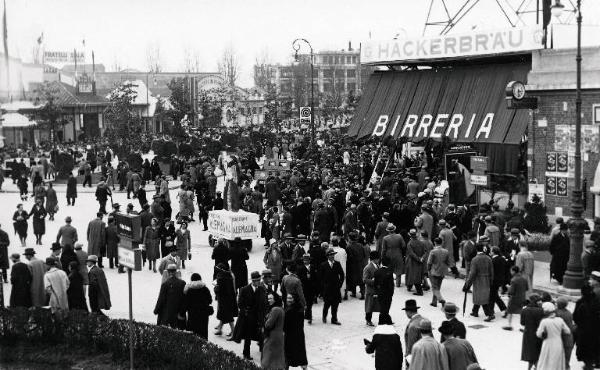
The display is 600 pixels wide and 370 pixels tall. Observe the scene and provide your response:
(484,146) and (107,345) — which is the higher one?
(484,146)

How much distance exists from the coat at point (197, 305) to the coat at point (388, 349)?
396 cm

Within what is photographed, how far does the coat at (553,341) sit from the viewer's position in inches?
452

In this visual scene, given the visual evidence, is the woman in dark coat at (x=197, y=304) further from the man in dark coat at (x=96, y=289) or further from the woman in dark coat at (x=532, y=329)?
the woman in dark coat at (x=532, y=329)

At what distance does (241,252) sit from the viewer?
1703cm

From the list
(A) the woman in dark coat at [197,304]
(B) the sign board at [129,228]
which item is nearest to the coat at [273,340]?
(A) the woman in dark coat at [197,304]

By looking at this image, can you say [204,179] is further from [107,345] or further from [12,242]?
[107,345]

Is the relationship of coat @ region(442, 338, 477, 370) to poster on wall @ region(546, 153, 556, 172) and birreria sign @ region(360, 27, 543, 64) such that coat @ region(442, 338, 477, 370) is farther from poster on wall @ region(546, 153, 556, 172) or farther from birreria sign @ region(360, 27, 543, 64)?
birreria sign @ region(360, 27, 543, 64)

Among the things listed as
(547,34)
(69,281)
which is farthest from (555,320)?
(547,34)

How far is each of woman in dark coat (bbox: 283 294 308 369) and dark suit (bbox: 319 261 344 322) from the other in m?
2.96

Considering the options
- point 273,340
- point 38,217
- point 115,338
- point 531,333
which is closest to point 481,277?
point 531,333

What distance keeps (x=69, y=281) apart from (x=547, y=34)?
18351 millimetres

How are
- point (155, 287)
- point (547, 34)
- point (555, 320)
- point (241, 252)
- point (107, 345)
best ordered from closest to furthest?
point (555, 320)
point (107, 345)
point (241, 252)
point (155, 287)
point (547, 34)

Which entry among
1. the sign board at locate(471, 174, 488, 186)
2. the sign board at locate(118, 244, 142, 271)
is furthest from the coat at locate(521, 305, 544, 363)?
the sign board at locate(471, 174, 488, 186)

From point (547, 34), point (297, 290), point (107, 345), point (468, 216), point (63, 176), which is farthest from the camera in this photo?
point (63, 176)
